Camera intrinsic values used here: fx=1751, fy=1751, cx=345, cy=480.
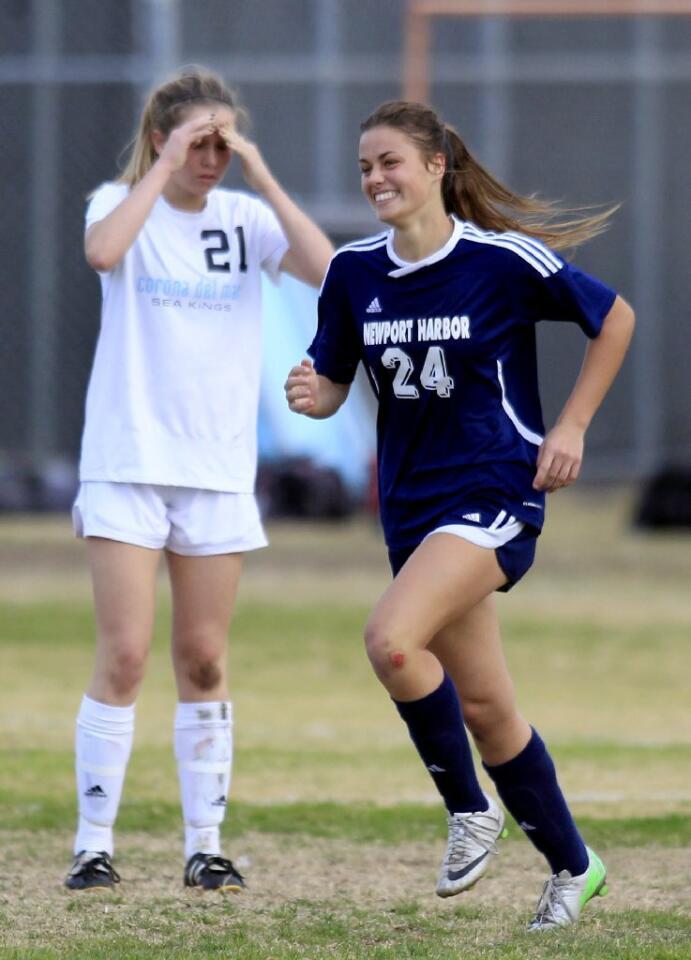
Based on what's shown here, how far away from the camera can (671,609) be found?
12469 millimetres

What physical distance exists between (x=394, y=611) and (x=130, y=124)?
53.1 feet

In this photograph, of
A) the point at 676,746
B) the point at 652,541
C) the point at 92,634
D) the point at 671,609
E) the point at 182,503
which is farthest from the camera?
the point at 652,541

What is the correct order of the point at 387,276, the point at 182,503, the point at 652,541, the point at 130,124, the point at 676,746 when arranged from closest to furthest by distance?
1. the point at 387,276
2. the point at 182,503
3. the point at 676,746
4. the point at 652,541
5. the point at 130,124

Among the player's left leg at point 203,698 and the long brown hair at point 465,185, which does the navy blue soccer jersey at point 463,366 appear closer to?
the long brown hair at point 465,185

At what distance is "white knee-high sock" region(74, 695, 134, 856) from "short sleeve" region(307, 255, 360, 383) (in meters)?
1.04

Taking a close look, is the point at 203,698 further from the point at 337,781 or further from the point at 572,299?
the point at 337,781

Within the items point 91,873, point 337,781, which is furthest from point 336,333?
point 337,781

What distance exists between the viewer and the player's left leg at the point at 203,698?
14.6 feet

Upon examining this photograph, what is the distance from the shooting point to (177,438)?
14.6 ft

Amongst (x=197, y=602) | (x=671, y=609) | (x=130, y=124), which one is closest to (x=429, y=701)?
(x=197, y=602)

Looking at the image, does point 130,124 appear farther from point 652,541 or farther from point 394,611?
point 394,611

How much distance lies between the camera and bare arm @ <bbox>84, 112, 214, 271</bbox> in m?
4.29

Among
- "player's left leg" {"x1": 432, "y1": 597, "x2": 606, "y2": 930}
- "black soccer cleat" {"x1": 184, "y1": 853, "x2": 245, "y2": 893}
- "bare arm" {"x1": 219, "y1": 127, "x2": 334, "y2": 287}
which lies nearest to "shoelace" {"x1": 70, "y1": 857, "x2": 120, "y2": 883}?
"black soccer cleat" {"x1": 184, "y1": 853, "x2": 245, "y2": 893}

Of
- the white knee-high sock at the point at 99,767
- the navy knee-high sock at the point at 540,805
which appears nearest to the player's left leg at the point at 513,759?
the navy knee-high sock at the point at 540,805
